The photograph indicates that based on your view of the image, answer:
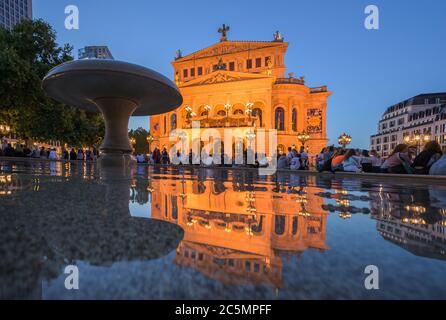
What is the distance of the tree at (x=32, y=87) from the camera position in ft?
35.3

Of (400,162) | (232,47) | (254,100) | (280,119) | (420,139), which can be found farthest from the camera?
(420,139)

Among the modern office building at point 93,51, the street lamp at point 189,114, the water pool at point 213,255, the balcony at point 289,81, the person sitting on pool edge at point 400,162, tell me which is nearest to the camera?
the water pool at point 213,255

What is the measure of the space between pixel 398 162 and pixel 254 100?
2644 centimetres

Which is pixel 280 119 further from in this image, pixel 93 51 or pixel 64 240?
pixel 93 51

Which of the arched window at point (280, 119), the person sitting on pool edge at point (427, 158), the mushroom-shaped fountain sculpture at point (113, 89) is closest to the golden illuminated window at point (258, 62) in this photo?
the arched window at point (280, 119)

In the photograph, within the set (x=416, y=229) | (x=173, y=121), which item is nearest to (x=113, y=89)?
(x=416, y=229)

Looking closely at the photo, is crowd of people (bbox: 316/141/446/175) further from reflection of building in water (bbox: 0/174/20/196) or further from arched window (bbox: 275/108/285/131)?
arched window (bbox: 275/108/285/131)

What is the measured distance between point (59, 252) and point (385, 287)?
927mm

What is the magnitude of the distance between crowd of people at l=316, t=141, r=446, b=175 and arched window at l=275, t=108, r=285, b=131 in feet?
75.9

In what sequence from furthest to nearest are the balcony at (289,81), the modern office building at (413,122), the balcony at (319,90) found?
the modern office building at (413,122) → the balcony at (319,90) → the balcony at (289,81)

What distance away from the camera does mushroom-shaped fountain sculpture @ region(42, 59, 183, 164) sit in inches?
192

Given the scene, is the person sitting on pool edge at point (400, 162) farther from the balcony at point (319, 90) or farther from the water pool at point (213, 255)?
the balcony at point (319, 90)

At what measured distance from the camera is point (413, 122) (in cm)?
5503

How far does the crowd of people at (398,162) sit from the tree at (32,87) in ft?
43.0
